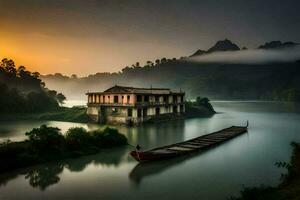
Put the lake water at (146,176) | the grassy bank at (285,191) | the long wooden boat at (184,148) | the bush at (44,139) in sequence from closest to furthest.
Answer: the grassy bank at (285,191), the lake water at (146,176), the long wooden boat at (184,148), the bush at (44,139)

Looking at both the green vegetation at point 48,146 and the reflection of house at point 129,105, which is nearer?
the green vegetation at point 48,146

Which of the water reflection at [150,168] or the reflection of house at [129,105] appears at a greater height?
the reflection of house at [129,105]

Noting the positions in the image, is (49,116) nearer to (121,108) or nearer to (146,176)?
(121,108)

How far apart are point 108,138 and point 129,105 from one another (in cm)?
2077

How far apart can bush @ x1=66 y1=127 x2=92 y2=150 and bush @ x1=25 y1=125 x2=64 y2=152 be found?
1920 millimetres

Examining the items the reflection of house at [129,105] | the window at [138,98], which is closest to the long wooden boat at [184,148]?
the reflection of house at [129,105]

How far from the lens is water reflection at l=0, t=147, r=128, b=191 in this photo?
21953 millimetres

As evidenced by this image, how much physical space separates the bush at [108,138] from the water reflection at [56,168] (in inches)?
75.3

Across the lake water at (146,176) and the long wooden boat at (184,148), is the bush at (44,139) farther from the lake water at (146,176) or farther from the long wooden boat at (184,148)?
the long wooden boat at (184,148)

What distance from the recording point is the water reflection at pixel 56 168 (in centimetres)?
2195

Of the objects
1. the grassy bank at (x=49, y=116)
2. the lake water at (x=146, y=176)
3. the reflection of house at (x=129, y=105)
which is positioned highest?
the reflection of house at (x=129, y=105)

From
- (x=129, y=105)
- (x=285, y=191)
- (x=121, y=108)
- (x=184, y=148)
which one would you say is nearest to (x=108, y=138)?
(x=184, y=148)

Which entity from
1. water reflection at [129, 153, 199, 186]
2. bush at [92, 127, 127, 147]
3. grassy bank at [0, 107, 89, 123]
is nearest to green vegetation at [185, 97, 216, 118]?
grassy bank at [0, 107, 89, 123]

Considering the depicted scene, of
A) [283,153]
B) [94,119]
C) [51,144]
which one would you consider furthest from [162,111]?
[51,144]
